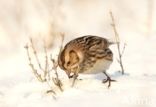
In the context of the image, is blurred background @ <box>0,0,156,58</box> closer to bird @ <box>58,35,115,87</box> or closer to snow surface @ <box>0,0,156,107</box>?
snow surface @ <box>0,0,156,107</box>

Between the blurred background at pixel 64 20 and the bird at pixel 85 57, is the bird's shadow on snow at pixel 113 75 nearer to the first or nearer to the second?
the bird at pixel 85 57

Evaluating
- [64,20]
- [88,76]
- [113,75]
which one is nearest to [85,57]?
[113,75]

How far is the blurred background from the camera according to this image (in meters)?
9.73

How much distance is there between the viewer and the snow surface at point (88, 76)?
4.76 metres

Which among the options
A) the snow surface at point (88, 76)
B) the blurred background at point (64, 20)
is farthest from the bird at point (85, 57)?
the blurred background at point (64, 20)

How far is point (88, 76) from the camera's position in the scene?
585cm

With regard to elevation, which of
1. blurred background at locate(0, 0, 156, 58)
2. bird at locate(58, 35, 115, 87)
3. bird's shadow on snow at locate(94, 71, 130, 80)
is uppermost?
bird at locate(58, 35, 115, 87)

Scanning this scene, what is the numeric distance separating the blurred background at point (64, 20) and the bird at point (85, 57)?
3679 mm

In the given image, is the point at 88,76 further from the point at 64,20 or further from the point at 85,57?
the point at 64,20

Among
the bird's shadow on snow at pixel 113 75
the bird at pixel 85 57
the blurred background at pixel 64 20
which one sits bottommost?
the blurred background at pixel 64 20

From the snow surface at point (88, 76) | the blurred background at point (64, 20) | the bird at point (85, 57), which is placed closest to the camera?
the snow surface at point (88, 76)

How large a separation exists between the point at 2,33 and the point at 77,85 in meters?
4.95

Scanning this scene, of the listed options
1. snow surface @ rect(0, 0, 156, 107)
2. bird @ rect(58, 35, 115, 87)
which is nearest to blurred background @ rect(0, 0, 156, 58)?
snow surface @ rect(0, 0, 156, 107)

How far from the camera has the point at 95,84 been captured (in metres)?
5.18
